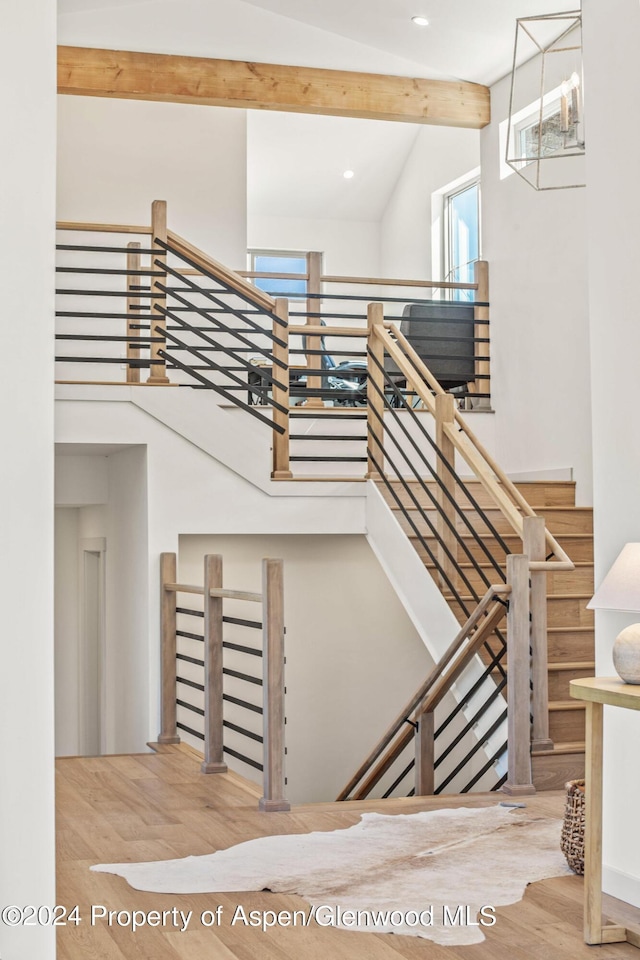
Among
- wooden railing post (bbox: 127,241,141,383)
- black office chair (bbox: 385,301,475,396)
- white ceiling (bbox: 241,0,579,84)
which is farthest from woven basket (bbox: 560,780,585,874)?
white ceiling (bbox: 241,0,579,84)

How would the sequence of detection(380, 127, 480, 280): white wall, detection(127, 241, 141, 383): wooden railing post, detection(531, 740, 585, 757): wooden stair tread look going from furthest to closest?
1. detection(380, 127, 480, 280): white wall
2. detection(127, 241, 141, 383): wooden railing post
3. detection(531, 740, 585, 757): wooden stair tread

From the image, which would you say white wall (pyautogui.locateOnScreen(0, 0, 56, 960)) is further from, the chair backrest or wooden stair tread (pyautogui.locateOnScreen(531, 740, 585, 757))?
the chair backrest

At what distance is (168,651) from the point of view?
638 cm

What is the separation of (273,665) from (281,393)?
222cm

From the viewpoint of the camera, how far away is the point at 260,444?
21.6ft

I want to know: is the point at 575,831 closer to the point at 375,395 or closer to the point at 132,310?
the point at 375,395

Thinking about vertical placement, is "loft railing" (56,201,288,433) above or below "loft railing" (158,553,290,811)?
above

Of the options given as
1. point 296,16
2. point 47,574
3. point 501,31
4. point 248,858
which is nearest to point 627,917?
point 248,858

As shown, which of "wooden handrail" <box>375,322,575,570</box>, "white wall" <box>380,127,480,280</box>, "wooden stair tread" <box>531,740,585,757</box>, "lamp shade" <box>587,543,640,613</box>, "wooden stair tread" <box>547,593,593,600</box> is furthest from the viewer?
"white wall" <box>380,127,480,280</box>

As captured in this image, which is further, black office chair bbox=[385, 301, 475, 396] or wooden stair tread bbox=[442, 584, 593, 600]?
black office chair bbox=[385, 301, 475, 396]

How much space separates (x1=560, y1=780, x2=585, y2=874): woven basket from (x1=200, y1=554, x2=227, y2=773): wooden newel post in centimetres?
227

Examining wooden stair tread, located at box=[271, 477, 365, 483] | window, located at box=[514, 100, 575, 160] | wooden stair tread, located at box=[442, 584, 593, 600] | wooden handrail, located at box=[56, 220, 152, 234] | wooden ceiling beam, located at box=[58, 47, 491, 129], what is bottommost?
wooden stair tread, located at box=[442, 584, 593, 600]

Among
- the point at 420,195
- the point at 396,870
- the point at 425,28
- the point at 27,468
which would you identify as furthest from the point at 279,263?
the point at 27,468

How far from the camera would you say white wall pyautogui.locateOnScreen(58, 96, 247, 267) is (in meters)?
8.99
